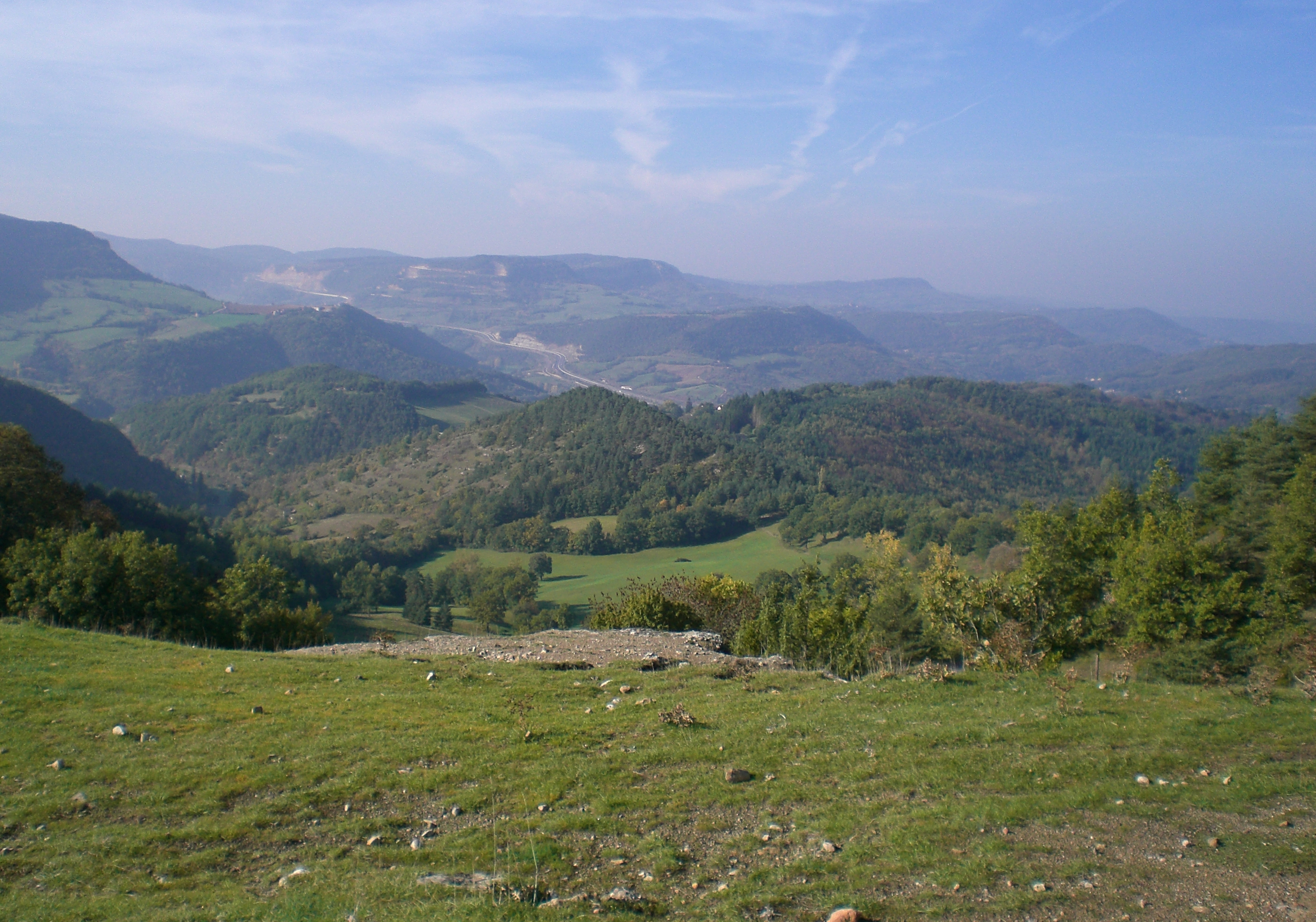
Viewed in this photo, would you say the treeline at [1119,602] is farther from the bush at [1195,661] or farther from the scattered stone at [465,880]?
the scattered stone at [465,880]

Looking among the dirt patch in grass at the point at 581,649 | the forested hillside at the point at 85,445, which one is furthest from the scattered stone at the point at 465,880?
the forested hillside at the point at 85,445

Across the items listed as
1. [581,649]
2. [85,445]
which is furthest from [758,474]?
[85,445]

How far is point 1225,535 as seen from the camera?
3841 cm

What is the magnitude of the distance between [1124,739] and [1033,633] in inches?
672

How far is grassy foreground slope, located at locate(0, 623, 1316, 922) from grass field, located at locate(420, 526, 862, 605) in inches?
3003

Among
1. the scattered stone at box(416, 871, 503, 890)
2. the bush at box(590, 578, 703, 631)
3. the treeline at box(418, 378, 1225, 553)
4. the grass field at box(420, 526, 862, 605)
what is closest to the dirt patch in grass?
the bush at box(590, 578, 703, 631)

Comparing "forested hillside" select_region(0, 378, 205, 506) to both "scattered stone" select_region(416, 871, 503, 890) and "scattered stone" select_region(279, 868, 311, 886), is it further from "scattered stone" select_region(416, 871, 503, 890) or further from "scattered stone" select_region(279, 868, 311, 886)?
"scattered stone" select_region(416, 871, 503, 890)

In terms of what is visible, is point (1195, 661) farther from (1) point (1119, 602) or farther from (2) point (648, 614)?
(2) point (648, 614)

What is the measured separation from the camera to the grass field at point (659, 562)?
319 ft

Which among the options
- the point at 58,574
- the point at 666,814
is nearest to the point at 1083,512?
the point at 666,814

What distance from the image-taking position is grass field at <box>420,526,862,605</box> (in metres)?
97.2

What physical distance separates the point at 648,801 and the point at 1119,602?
27.3m

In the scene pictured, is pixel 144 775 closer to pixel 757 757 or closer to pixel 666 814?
pixel 666 814

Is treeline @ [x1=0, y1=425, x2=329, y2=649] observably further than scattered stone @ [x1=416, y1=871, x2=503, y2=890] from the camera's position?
Yes
